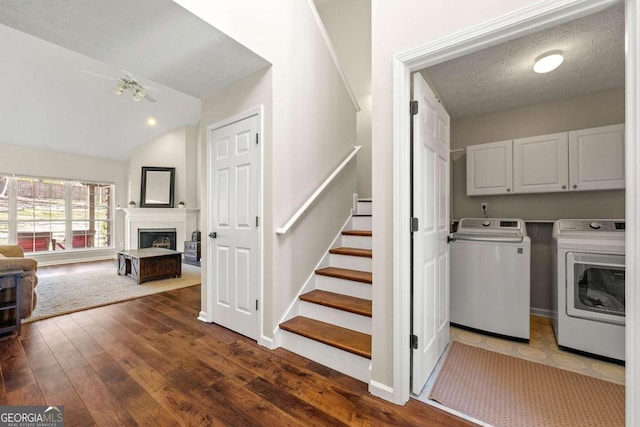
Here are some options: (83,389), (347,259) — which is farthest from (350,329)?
(83,389)

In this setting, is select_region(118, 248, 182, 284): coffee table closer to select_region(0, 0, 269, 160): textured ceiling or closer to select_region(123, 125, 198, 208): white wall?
select_region(123, 125, 198, 208): white wall

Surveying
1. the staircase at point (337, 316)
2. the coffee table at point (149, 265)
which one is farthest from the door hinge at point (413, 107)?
the coffee table at point (149, 265)

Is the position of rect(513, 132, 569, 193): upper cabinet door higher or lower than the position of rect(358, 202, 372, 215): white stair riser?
higher

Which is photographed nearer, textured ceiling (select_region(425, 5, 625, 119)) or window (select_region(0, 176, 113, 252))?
textured ceiling (select_region(425, 5, 625, 119))

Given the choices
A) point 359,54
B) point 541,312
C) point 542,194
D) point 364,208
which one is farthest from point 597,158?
point 359,54

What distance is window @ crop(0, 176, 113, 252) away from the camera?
554 centimetres

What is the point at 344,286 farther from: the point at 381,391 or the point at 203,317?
the point at 203,317

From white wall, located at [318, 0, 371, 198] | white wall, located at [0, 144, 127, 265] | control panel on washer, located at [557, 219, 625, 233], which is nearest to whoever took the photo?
control panel on washer, located at [557, 219, 625, 233]

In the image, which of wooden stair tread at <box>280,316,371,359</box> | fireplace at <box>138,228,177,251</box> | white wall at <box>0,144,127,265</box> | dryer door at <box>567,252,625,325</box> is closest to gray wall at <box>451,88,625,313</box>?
dryer door at <box>567,252,625,325</box>

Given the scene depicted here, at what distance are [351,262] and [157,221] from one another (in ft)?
19.9

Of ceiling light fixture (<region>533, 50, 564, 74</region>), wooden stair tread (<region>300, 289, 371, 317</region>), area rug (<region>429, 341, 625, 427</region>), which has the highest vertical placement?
ceiling light fixture (<region>533, 50, 564, 74</region>)

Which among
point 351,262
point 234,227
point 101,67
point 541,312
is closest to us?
point 234,227

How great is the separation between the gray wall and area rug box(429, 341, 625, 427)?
4.31ft

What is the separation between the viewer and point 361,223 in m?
3.29
